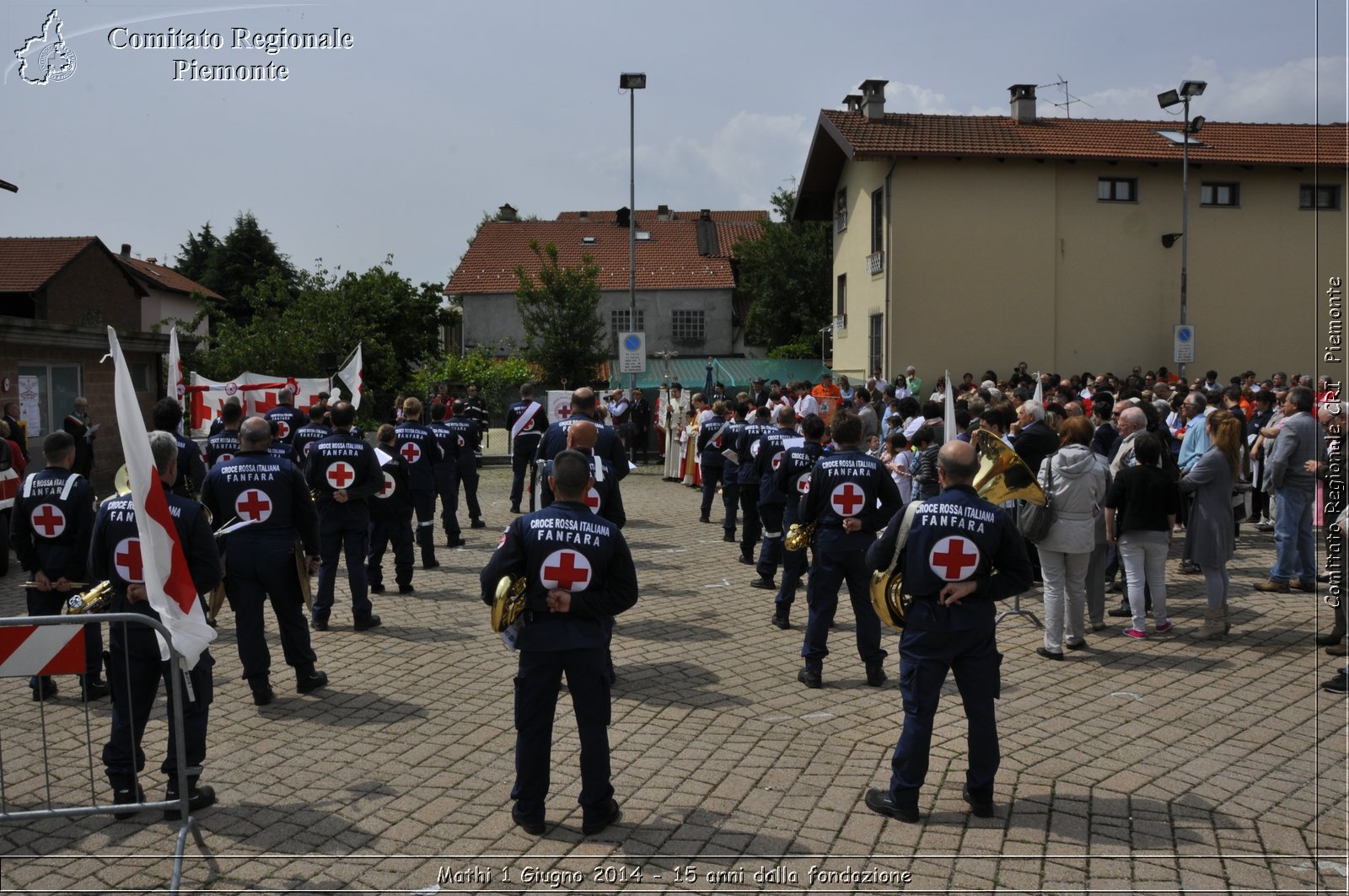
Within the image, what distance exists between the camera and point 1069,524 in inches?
332

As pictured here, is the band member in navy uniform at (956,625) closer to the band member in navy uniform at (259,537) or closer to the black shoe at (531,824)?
the black shoe at (531,824)

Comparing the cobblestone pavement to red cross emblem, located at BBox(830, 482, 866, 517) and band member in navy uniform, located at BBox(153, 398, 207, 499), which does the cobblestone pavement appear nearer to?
red cross emblem, located at BBox(830, 482, 866, 517)

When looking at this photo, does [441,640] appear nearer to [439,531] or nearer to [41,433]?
[439,531]

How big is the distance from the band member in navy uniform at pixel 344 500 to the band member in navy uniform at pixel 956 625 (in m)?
5.48

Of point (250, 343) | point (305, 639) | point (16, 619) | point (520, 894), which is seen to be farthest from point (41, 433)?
point (520, 894)

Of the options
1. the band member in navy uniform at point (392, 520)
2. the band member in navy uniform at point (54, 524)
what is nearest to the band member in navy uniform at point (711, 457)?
the band member in navy uniform at point (392, 520)

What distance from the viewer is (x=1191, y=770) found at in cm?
610

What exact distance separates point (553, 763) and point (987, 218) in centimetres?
2427

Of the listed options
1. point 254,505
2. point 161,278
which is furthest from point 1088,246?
point 161,278

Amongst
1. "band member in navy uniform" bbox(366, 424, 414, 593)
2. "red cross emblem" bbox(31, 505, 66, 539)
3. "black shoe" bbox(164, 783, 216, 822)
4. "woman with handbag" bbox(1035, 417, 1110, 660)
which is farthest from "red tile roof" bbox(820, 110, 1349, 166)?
"black shoe" bbox(164, 783, 216, 822)

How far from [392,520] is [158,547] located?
577 centimetres

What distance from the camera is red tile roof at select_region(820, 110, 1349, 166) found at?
26875 mm

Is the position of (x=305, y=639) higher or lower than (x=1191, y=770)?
higher

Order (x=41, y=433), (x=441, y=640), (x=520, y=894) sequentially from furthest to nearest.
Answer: (x=41, y=433)
(x=441, y=640)
(x=520, y=894)
